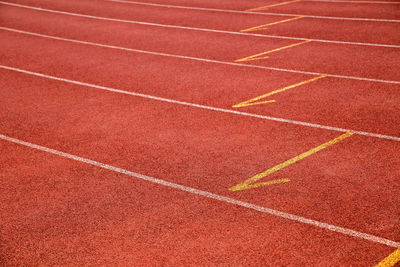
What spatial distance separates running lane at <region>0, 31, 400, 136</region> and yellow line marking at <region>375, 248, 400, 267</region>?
3.04 meters

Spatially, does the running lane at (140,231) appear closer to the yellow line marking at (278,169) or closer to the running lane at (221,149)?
the running lane at (221,149)

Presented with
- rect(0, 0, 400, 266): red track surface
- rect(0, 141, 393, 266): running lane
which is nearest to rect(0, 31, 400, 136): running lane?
rect(0, 0, 400, 266): red track surface

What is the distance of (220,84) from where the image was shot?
10078mm

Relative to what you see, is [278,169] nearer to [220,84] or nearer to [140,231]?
[140,231]

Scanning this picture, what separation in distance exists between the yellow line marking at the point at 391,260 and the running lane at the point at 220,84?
3040 mm

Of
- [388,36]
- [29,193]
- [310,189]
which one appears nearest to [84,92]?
[29,193]

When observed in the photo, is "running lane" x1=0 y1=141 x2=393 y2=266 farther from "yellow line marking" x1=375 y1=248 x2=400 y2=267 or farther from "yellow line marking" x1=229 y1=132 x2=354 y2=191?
"yellow line marking" x1=229 y1=132 x2=354 y2=191

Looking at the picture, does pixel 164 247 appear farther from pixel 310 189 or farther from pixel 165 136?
pixel 165 136

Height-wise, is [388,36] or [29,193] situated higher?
[388,36]

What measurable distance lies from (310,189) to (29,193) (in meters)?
3.28

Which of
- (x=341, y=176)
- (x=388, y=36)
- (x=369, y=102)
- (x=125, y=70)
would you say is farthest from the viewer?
(x=388, y=36)

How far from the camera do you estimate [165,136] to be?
7.79 metres

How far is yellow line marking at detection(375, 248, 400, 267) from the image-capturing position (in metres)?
4.76

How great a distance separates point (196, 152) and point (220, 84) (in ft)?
10.2
